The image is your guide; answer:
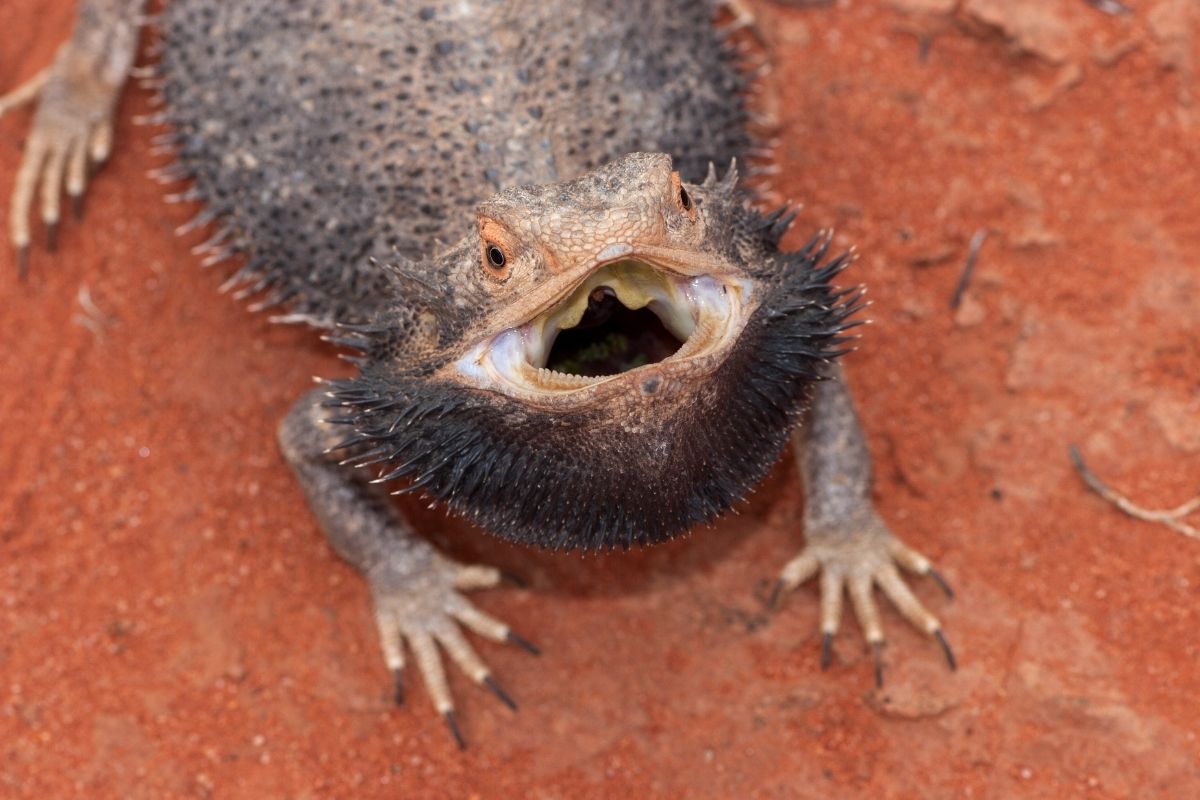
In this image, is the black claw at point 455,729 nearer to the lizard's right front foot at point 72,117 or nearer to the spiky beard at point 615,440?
the spiky beard at point 615,440

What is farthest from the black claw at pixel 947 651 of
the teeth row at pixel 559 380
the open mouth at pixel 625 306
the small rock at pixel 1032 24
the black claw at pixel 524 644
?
the small rock at pixel 1032 24

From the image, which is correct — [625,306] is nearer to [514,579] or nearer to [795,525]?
[514,579]

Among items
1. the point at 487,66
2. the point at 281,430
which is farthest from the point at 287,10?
the point at 281,430

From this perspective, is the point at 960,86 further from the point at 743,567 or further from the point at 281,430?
the point at 281,430

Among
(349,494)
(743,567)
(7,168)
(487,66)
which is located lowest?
(743,567)

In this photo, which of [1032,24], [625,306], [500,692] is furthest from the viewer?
[1032,24]

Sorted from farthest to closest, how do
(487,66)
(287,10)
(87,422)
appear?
(87,422)
(287,10)
(487,66)

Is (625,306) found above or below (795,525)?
above

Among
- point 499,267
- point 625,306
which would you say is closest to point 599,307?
point 625,306
